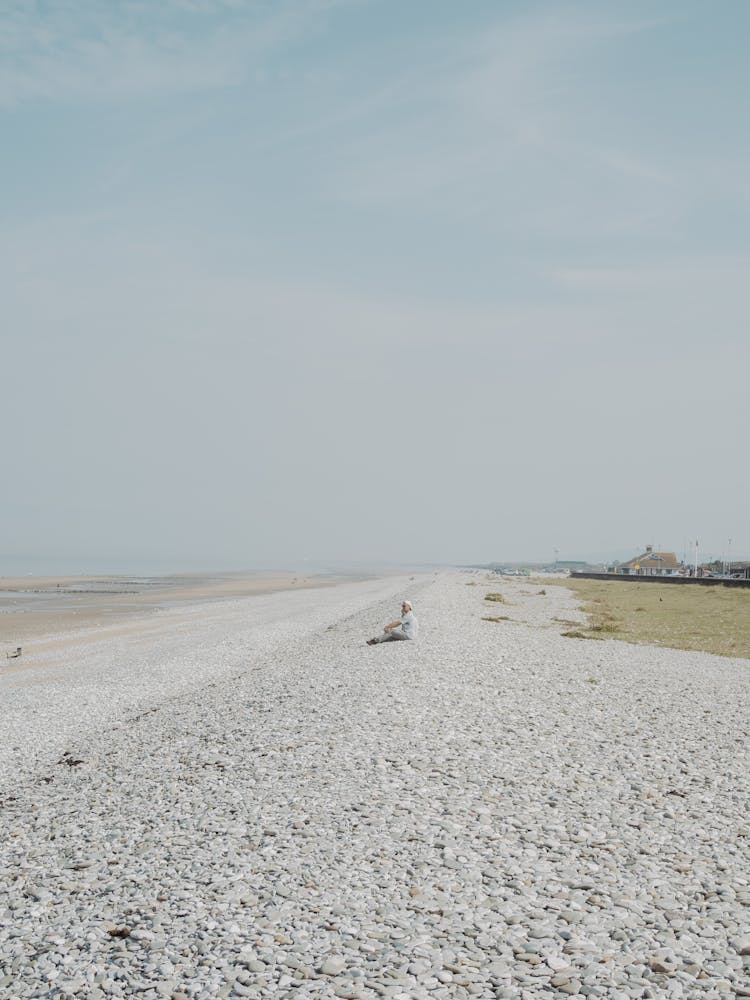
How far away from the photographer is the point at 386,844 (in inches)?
357

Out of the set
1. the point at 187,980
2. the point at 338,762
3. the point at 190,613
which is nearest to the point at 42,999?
the point at 187,980

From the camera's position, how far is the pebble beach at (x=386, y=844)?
22.0ft

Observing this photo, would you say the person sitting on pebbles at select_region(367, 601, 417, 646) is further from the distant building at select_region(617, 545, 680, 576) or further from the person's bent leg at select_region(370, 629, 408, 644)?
the distant building at select_region(617, 545, 680, 576)

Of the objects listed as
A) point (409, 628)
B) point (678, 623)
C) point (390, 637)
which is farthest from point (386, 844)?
point (678, 623)

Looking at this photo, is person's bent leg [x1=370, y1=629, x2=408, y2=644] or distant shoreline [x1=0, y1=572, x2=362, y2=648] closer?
person's bent leg [x1=370, y1=629, x2=408, y2=644]

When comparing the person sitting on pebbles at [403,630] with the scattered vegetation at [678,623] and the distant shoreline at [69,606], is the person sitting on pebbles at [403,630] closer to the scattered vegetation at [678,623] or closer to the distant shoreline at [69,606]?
the scattered vegetation at [678,623]

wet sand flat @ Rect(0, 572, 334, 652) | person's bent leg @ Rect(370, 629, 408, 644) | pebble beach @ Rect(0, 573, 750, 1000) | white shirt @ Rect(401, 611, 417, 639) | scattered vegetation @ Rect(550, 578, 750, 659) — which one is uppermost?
white shirt @ Rect(401, 611, 417, 639)

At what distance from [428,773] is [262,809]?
2482mm

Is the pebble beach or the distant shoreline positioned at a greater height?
the pebble beach

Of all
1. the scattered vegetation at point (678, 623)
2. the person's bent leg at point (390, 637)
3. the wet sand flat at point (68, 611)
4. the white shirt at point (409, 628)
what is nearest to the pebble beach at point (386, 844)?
the white shirt at point (409, 628)

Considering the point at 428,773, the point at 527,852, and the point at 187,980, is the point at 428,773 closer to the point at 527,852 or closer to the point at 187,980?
the point at 527,852

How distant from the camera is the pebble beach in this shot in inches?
264

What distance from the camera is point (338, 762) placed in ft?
39.6

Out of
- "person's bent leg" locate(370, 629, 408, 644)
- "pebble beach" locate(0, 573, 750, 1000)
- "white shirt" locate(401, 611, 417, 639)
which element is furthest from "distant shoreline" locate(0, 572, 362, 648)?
"pebble beach" locate(0, 573, 750, 1000)
